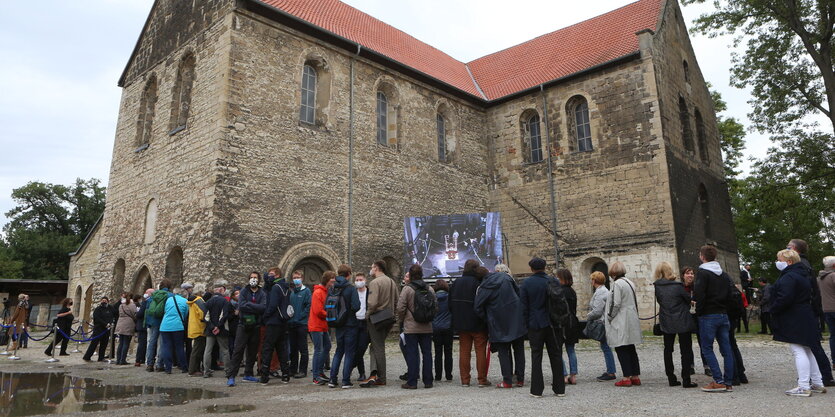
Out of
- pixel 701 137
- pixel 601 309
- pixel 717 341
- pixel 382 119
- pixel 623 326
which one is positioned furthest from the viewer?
pixel 701 137

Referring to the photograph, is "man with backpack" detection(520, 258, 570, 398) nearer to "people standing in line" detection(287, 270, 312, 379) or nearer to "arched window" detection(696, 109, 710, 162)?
"people standing in line" detection(287, 270, 312, 379)

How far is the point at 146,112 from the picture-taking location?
17156 millimetres

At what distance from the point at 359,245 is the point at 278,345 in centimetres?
761

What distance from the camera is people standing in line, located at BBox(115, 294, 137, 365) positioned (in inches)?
447

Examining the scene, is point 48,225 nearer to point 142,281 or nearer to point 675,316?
point 142,281

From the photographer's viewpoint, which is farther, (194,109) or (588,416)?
(194,109)

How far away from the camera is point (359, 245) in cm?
1585

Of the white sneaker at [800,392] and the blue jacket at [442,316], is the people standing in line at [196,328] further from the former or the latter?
the white sneaker at [800,392]

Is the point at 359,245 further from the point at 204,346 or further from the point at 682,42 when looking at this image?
the point at 682,42

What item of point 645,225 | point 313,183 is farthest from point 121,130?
point 645,225

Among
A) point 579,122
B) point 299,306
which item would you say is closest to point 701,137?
point 579,122

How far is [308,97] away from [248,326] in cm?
940

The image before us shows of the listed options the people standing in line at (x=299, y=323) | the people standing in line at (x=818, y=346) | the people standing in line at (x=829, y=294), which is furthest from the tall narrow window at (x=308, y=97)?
the people standing in line at (x=829, y=294)

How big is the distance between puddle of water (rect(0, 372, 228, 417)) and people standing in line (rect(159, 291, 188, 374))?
50.8 inches
